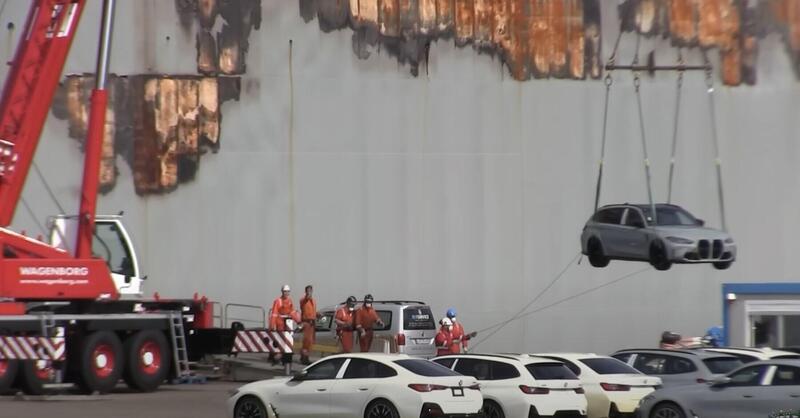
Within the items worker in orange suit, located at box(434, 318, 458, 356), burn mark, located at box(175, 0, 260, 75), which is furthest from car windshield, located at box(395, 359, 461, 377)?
burn mark, located at box(175, 0, 260, 75)

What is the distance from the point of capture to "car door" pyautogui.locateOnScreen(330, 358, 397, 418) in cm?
1964

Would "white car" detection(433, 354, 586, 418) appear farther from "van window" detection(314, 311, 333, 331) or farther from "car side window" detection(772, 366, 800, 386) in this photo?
"van window" detection(314, 311, 333, 331)

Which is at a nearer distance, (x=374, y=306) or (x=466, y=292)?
(x=374, y=306)

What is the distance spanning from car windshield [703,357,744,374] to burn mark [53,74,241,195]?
15320mm

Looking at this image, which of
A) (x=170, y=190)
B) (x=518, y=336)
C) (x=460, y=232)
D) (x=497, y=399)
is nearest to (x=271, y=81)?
(x=170, y=190)

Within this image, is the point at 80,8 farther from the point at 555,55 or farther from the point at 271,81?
the point at 555,55

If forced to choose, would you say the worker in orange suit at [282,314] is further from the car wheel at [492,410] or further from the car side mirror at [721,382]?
the car side mirror at [721,382]

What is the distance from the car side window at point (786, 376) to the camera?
19.1 meters

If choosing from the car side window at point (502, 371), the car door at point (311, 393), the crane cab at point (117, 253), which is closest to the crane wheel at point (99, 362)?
the crane cab at point (117, 253)

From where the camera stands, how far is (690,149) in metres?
36.2

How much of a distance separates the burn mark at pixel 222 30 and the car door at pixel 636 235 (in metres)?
9.28

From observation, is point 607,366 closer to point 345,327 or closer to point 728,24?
point 345,327

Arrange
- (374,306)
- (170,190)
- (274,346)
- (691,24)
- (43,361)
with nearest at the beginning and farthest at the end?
(43,361) < (274,346) < (374,306) < (170,190) < (691,24)

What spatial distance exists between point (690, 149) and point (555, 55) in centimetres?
389
